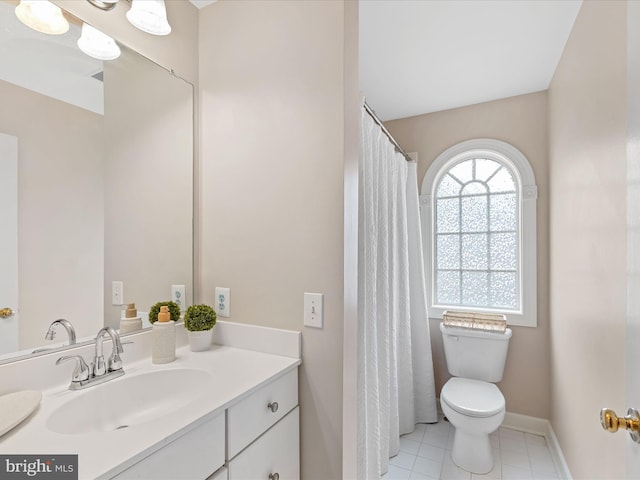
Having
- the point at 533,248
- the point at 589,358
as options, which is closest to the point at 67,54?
the point at 589,358

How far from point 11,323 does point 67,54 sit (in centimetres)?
86

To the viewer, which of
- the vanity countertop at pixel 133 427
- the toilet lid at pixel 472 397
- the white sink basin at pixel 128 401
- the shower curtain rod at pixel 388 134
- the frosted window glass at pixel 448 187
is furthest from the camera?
the frosted window glass at pixel 448 187

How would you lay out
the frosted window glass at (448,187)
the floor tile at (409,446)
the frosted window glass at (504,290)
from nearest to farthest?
1. the floor tile at (409,446)
2. the frosted window glass at (504,290)
3. the frosted window glass at (448,187)

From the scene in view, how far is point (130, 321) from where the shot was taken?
1222 mm

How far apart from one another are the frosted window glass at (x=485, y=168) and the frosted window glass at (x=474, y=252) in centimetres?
47

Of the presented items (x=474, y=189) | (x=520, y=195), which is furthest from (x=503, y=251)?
(x=474, y=189)

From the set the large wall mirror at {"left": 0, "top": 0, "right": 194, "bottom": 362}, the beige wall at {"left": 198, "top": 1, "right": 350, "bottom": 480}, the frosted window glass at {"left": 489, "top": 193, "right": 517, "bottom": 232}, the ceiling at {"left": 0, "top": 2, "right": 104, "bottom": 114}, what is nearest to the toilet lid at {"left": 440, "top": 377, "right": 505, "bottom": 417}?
the beige wall at {"left": 198, "top": 1, "right": 350, "bottom": 480}

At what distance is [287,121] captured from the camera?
1242mm

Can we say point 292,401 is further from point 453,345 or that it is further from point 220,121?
point 453,345

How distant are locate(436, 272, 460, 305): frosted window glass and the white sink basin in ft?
6.95

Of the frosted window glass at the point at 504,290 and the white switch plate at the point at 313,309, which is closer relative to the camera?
the white switch plate at the point at 313,309

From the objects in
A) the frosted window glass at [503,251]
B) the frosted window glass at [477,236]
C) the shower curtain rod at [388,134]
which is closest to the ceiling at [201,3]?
the shower curtain rod at [388,134]

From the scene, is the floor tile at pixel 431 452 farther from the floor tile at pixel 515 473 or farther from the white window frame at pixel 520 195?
the white window frame at pixel 520 195

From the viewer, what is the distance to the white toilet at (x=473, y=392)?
1826 mm
